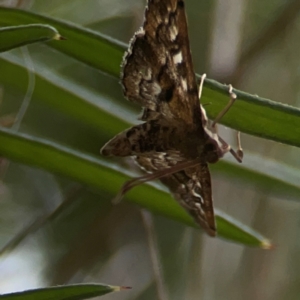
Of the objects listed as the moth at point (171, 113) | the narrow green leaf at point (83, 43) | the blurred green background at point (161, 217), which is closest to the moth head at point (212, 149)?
the moth at point (171, 113)

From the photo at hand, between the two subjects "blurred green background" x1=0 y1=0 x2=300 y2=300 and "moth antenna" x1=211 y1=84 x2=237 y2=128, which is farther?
"blurred green background" x1=0 y1=0 x2=300 y2=300

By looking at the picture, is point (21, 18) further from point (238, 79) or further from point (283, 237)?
point (283, 237)

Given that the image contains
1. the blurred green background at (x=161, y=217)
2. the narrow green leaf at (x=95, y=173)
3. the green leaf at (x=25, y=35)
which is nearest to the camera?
the green leaf at (x=25, y=35)

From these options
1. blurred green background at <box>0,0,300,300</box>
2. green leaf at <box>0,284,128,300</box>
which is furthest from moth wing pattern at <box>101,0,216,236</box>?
blurred green background at <box>0,0,300,300</box>

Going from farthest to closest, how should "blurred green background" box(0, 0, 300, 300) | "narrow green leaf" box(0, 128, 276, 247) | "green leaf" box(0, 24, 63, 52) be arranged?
"blurred green background" box(0, 0, 300, 300) → "narrow green leaf" box(0, 128, 276, 247) → "green leaf" box(0, 24, 63, 52)

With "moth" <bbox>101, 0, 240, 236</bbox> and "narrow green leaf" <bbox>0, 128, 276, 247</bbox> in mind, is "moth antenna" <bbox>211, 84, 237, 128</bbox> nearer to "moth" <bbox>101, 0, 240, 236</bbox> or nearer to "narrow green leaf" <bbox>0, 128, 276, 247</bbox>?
"moth" <bbox>101, 0, 240, 236</bbox>

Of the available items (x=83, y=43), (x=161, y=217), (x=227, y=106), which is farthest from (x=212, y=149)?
(x=161, y=217)

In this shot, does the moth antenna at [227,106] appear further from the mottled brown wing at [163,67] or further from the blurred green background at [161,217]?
the blurred green background at [161,217]

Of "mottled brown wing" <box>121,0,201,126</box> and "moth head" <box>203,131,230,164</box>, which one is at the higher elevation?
"mottled brown wing" <box>121,0,201,126</box>
